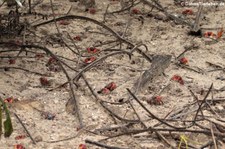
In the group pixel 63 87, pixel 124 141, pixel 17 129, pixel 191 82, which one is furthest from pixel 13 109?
pixel 191 82

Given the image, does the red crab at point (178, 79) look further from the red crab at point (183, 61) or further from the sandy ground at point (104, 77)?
the red crab at point (183, 61)

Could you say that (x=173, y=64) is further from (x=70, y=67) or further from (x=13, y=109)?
(x=13, y=109)

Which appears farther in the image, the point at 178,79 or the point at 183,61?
the point at 183,61

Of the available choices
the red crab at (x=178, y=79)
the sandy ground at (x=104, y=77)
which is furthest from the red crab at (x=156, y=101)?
the red crab at (x=178, y=79)

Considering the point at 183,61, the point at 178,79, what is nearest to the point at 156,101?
the point at 178,79

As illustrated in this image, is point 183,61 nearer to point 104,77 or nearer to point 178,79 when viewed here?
point 178,79

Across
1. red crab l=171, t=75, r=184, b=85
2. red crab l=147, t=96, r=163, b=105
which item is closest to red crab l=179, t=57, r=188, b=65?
red crab l=171, t=75, r=184, b=85

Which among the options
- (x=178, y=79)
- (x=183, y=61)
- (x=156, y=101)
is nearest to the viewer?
(x=156, y=101)

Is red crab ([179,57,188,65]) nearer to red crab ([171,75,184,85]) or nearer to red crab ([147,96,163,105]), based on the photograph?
red crab ([171,75,184,85])

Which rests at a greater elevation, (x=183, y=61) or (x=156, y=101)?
(x=183, y=61)
